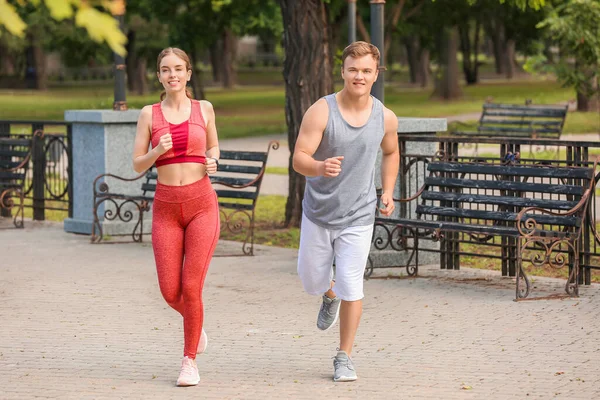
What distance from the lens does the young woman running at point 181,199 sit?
638 centimetres

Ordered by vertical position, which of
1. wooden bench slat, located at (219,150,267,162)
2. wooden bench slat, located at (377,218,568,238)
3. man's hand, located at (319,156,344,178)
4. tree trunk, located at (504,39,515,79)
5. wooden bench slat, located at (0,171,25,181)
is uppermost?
tree trunk, located at (504,39,515,79)

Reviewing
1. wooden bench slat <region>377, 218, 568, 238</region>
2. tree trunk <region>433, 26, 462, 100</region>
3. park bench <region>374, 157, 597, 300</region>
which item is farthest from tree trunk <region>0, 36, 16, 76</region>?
wooden bench slat <region>377, 218, 568, 238</region>

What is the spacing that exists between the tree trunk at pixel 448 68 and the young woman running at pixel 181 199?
138 feet

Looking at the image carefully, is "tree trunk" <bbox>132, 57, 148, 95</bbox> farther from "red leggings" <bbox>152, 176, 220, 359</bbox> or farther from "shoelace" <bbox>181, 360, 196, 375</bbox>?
"shoelace" <bbox>181, 360, 196, 375</bbox>

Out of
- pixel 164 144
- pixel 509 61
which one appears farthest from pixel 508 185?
pixel 509 61

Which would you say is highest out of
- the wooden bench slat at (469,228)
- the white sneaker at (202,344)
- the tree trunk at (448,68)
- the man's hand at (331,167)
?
the tree trunk at (448,68)

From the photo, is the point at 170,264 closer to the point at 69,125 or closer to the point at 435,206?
the point at 435,206

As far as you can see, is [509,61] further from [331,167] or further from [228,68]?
[331,167]

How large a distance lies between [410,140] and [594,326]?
9.98 ft

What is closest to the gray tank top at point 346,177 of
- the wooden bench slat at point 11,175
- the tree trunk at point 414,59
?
the wooden bench slat at point 11,175

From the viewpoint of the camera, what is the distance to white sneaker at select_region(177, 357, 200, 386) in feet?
20.7

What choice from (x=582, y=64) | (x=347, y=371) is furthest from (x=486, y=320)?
(x=582, y=64)

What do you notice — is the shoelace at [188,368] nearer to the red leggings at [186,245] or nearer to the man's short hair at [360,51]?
the red leggings at [186,245]

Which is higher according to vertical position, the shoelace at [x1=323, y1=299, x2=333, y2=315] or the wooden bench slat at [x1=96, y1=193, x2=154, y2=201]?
the wooden bench slat at [x1=96, y1=193, x2=154, y2=201]
